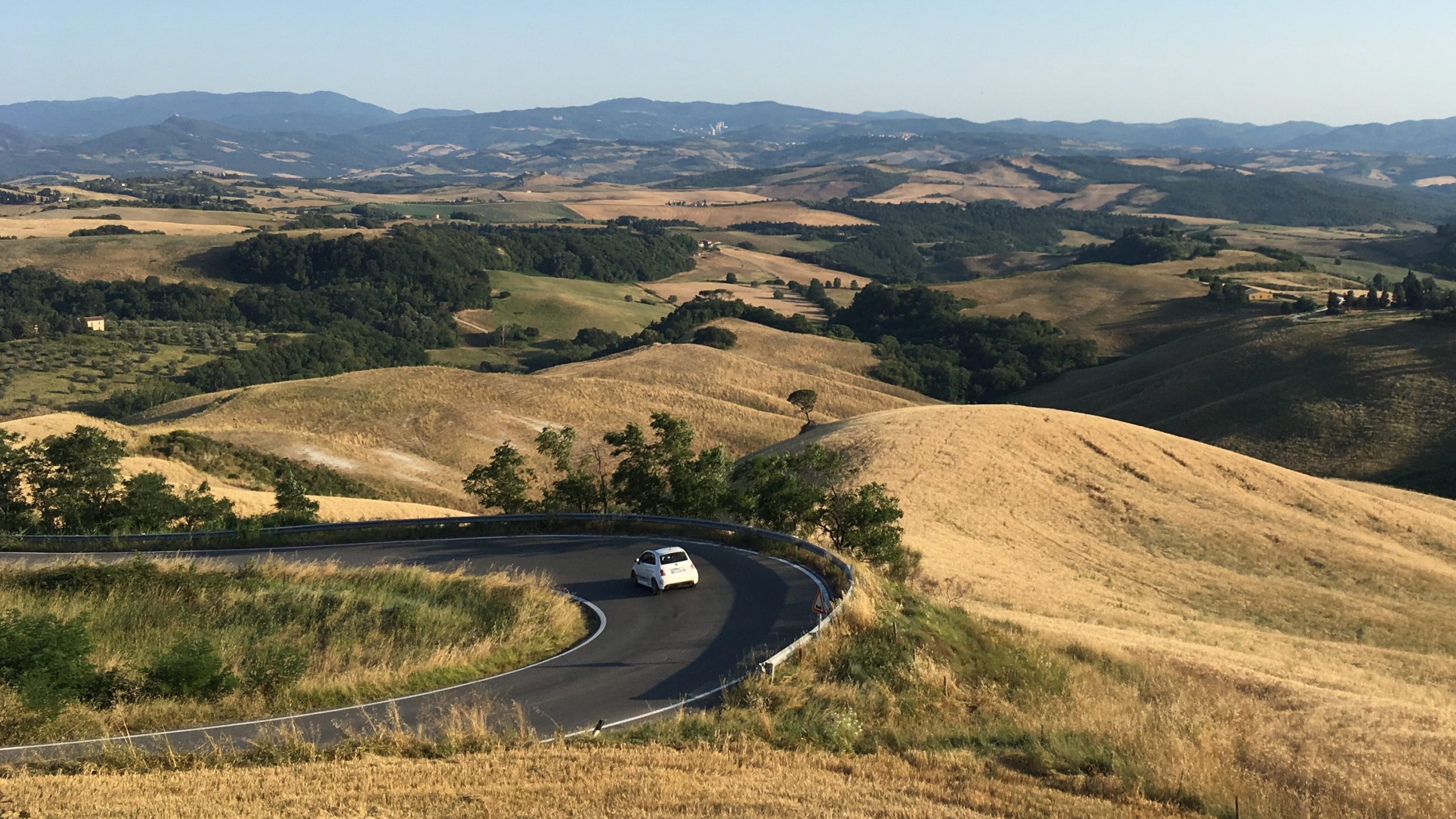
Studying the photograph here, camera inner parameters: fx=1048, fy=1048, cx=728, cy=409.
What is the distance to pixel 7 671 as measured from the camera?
616 inches

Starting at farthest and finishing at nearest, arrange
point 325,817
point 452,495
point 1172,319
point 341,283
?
point 341,283 < point 1172,319 < point 452,495 < point 325,817

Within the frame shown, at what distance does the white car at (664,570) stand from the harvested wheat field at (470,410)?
1308 inches

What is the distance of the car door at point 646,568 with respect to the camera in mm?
24812

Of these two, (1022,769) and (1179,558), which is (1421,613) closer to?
(1179,558)

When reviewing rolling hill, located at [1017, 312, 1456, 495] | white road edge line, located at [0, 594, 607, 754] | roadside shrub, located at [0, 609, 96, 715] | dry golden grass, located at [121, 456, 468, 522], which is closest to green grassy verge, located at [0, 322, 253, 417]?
dry golden grass, located at [121, 456, 468, 522]

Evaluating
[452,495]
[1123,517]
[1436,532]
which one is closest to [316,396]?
[452,495]

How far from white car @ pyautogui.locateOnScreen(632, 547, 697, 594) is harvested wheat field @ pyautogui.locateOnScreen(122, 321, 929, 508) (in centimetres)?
3322

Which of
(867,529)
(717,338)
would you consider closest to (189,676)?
(867,529)

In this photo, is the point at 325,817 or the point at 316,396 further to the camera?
the point at 316,396

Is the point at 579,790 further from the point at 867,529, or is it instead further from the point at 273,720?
the point at 867,529

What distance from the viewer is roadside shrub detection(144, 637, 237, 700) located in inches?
640

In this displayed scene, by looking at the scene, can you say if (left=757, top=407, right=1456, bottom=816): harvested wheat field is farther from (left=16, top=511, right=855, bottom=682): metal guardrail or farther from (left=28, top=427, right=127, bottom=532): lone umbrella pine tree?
(left=28, top=427, right=127, bottom=532): lone umbrella pine tree

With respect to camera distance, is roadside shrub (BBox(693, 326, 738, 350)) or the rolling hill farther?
roadside shrub (BBox(693, 326, 738, 350))

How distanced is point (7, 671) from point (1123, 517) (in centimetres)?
4353
